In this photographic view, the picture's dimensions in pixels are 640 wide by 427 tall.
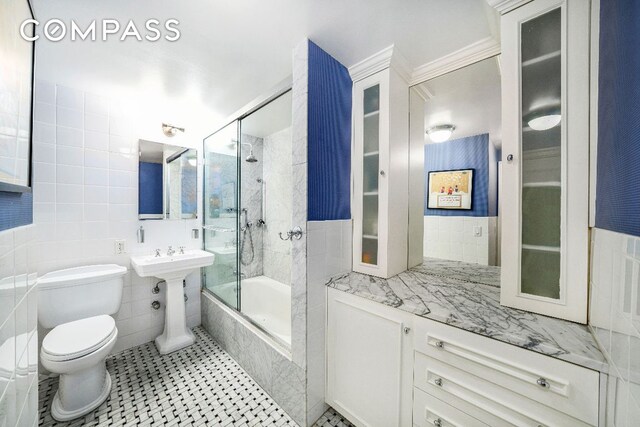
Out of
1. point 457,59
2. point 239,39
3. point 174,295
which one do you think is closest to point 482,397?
point 457,59

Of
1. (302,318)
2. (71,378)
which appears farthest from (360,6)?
(71,378)

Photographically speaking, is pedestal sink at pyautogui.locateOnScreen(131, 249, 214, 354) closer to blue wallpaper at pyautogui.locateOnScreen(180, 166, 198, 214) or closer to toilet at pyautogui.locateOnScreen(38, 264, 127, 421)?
toilet at pyautogui.locateOnScreen(38, 264, 127, 421)

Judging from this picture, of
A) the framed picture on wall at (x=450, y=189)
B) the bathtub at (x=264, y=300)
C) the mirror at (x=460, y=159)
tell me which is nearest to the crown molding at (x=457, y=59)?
the mirror at (x=460, y=159)

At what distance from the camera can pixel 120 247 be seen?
6.48 feet

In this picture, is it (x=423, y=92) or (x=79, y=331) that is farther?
(x=423, y=92)

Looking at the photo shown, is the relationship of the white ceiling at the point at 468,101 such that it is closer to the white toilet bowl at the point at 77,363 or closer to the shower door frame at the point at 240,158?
the shower door frame at the point at 240,158

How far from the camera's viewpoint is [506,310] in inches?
39.0

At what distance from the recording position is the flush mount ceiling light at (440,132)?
60.7 inches

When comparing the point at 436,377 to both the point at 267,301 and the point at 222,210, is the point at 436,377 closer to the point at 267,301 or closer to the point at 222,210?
the point at 267,301

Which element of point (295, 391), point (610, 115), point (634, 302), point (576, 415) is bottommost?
point (295, 391)

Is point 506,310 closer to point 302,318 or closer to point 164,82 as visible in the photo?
point 302,318

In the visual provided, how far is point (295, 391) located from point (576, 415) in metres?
1.24

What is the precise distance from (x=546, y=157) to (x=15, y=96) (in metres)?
1.87

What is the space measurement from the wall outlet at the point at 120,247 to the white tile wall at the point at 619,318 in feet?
9.43
